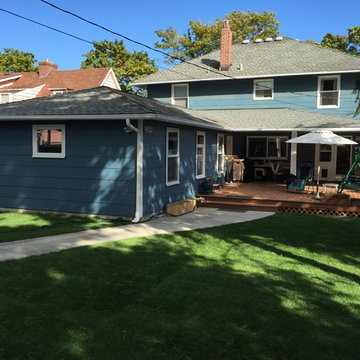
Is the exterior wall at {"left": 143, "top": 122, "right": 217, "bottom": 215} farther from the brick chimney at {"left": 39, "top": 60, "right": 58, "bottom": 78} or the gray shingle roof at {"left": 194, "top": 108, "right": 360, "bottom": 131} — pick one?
the brick chimney at {"left": 39, "top": 60, "right": 58, "bottom": 78}

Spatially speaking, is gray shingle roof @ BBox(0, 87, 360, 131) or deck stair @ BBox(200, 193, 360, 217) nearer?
gray shingle roof @ BBox(0, 87, 360, 131)

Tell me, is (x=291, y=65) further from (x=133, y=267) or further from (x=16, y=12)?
(x=133, y=267)

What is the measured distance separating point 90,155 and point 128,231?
263 cm

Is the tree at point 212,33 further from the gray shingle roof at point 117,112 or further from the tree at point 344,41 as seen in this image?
the gray shingle roof at point 117,112

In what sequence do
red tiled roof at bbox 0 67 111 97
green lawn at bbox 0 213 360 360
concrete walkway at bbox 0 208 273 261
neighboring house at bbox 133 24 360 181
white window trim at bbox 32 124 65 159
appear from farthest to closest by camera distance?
red tiled roof at bbox 0 67 111 97 < neighboring house at bbox 133 24 360 181 < white window trim at bbox 32 124 65 159 < concrete walkway at bbox 0 208 273 261 < green lawn at bbox 0 213 360 360

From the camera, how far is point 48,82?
32.6 m

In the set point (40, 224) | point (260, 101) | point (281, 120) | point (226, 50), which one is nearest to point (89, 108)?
point (40, 224)

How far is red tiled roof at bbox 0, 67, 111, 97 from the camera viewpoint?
31.8m

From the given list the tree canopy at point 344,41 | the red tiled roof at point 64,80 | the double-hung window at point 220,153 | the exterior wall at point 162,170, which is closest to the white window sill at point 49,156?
the exterior wall at point 162,170

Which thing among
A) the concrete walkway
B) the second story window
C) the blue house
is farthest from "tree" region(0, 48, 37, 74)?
the concrete walkway

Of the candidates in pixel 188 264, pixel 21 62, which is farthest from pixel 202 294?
pixel 21 62

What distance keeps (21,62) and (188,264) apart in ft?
152

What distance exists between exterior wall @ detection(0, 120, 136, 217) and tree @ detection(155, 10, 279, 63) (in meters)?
29.9

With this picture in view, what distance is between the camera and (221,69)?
67.5 ft
